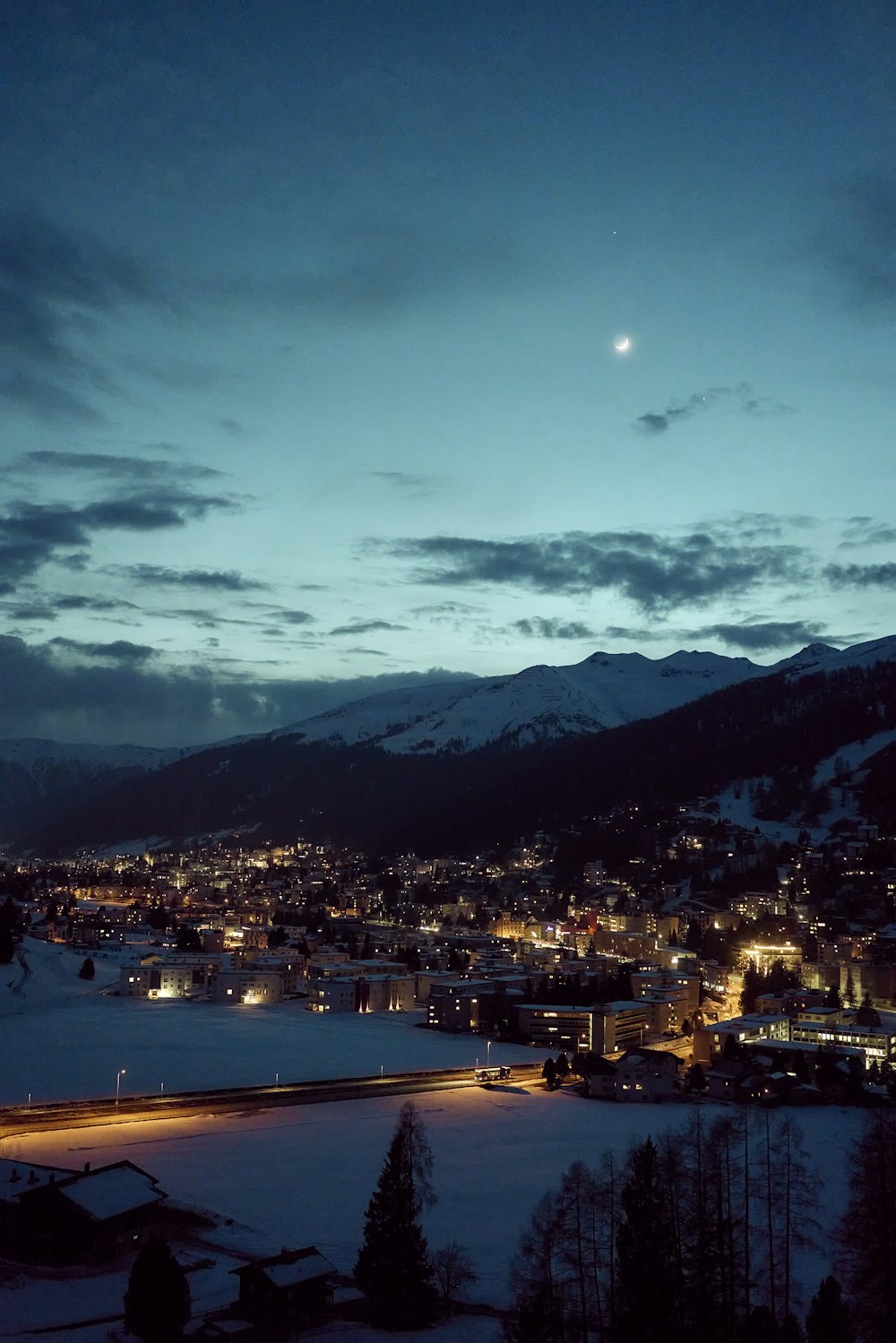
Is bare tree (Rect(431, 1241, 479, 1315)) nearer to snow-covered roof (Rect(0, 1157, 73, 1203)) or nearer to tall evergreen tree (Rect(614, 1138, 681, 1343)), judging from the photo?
tall evergreen tree (Rect(614, 1138, 681, 1343))

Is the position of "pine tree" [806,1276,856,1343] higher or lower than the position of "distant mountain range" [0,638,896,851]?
lower

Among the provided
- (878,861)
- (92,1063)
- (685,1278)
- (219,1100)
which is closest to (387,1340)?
(685,1278)

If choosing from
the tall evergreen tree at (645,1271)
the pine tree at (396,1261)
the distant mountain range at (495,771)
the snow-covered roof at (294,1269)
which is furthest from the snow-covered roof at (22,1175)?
the distant mountain range at (495,771)

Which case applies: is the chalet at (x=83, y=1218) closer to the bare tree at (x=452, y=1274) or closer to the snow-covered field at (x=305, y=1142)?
the snow-covered field at (x=305, y=1142)

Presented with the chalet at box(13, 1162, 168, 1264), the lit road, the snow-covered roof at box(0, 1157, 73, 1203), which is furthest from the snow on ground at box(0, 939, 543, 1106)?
the chalet at box(13, 1162, 168, 1264)

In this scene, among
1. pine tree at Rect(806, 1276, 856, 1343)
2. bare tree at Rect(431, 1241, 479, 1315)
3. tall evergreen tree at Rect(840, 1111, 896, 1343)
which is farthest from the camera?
bare tree at Rect(431, 1241, 479, 1315)

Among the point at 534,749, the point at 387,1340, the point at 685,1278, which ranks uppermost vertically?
the point at 534,749

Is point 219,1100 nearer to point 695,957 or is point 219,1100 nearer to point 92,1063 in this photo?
point 92,1063
